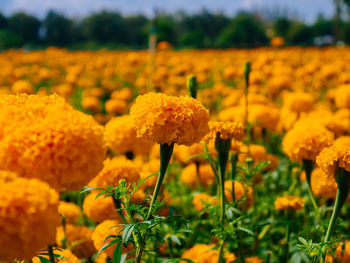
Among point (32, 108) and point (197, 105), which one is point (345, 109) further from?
point (32, 108)

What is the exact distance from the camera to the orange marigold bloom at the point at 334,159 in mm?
1532

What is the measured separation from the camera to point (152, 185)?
2.34 meters

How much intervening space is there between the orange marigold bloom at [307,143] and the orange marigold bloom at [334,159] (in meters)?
0.36

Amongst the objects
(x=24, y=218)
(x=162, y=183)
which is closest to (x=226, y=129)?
(x=162, y=183)

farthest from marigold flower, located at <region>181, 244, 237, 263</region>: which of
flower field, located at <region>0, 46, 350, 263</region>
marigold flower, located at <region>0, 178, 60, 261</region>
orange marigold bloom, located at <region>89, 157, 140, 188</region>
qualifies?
marigold flower, located at <region>0, 178, 60, 261</region>

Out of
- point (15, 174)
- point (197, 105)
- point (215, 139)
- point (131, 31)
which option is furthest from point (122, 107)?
point (131, 31)

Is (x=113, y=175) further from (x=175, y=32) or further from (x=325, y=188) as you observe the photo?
(x=175, y=32)

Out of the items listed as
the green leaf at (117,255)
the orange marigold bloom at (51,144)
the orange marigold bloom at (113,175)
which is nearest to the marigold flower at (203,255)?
the orange marigold bloom at (113,175)

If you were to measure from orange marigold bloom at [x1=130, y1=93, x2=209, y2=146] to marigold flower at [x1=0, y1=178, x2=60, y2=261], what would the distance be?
1.79ft

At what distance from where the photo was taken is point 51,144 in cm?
105

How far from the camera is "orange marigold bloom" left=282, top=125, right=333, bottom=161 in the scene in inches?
78.7

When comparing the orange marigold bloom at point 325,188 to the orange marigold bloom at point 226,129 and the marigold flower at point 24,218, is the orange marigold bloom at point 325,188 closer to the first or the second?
the orange marigold bloom at point 226,129

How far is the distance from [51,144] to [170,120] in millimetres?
465

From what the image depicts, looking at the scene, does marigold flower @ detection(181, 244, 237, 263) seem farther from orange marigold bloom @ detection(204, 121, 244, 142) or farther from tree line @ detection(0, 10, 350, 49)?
tree line @ detection(0, 10, 350, 49)
